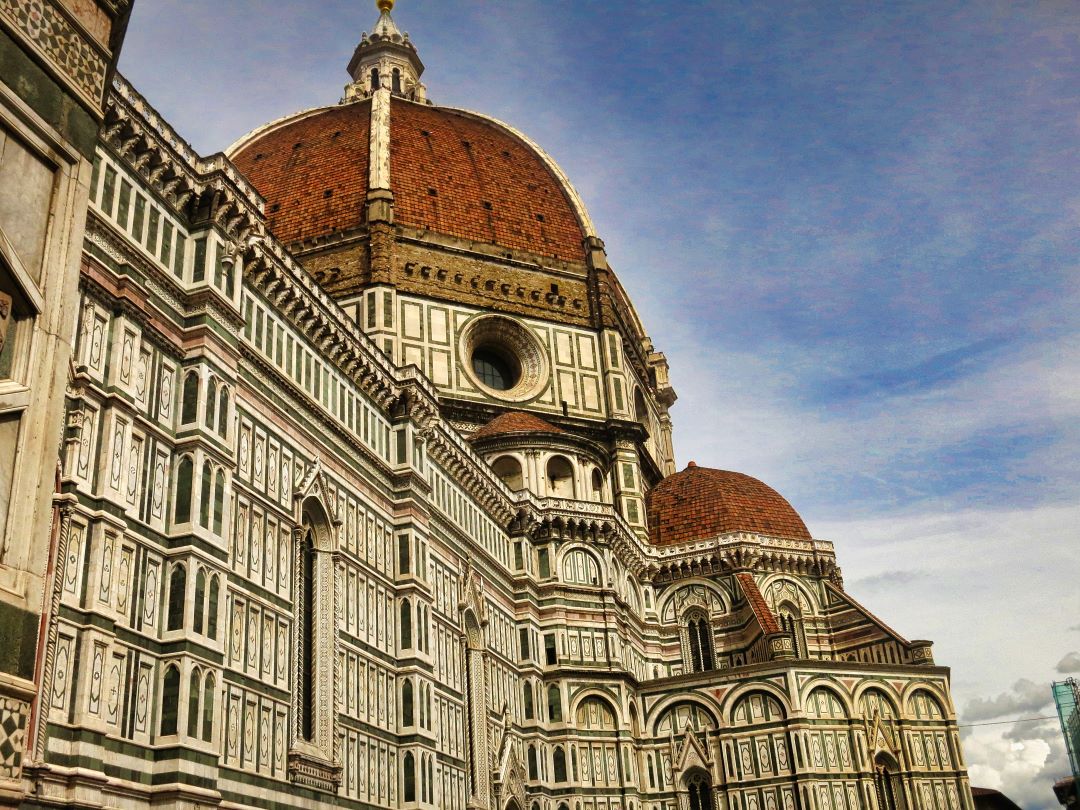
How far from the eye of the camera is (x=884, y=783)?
127ft

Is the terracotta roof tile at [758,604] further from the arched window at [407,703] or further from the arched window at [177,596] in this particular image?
the arched window at [177,596]

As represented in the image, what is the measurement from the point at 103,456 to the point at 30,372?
10539mm

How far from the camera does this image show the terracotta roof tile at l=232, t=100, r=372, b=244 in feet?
160

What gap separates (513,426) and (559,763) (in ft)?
39.6

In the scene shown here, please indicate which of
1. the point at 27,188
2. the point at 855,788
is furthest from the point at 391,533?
the point at 27,188

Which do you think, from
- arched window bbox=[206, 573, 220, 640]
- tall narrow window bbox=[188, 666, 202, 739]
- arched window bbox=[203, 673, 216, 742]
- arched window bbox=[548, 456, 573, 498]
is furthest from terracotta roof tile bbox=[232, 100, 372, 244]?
tall narrow window bbox=[188, 666, 202, 739]

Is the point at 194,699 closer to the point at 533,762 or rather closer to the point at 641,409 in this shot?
the point at 533,762

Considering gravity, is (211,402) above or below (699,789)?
above

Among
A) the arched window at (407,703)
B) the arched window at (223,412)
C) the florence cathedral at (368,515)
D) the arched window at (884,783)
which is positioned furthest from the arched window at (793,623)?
the arched window at (223,412)

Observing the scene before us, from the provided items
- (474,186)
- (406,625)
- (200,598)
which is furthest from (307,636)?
(474,186)

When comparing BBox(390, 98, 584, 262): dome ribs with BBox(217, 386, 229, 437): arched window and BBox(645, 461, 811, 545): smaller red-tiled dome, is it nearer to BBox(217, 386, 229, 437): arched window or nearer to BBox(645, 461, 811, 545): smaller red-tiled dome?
BBox(645, 461, 811, 545): smaller red-tiled dome

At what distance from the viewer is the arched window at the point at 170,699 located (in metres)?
18.2

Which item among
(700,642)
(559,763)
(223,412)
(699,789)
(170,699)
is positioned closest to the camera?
(170,699)

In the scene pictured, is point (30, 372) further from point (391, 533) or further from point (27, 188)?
point (391, 533)
